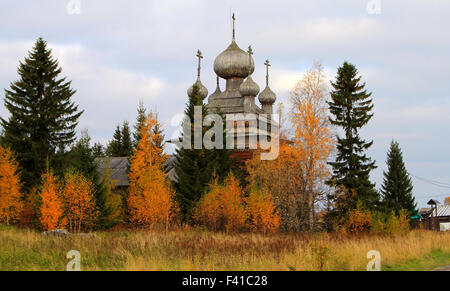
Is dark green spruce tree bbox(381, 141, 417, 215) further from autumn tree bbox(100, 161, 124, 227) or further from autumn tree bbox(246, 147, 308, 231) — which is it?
autumn tree bbox(100, 161, 124, 227)

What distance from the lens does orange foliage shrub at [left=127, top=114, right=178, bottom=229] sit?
86.8ft

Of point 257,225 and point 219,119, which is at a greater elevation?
point 219,119

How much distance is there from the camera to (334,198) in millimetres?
27266

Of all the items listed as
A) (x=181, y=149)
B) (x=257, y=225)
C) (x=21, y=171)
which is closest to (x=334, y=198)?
(x=257, y=225)

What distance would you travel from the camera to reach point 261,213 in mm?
25047

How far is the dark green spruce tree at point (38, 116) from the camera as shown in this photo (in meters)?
30.7

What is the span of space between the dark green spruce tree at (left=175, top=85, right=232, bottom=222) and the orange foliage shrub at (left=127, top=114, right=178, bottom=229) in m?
1.04

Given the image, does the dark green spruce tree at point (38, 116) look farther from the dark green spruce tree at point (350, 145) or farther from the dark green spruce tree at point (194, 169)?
the dark green spruce tree at point (350, 145)

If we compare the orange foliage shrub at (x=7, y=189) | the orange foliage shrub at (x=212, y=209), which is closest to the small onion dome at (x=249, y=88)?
the orange foliage shrub at (x=212, y=209)

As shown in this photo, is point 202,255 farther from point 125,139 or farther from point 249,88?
point 125,139

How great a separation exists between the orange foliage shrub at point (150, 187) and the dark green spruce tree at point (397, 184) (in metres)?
22.3

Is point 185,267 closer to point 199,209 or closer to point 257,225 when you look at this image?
point 257,225
